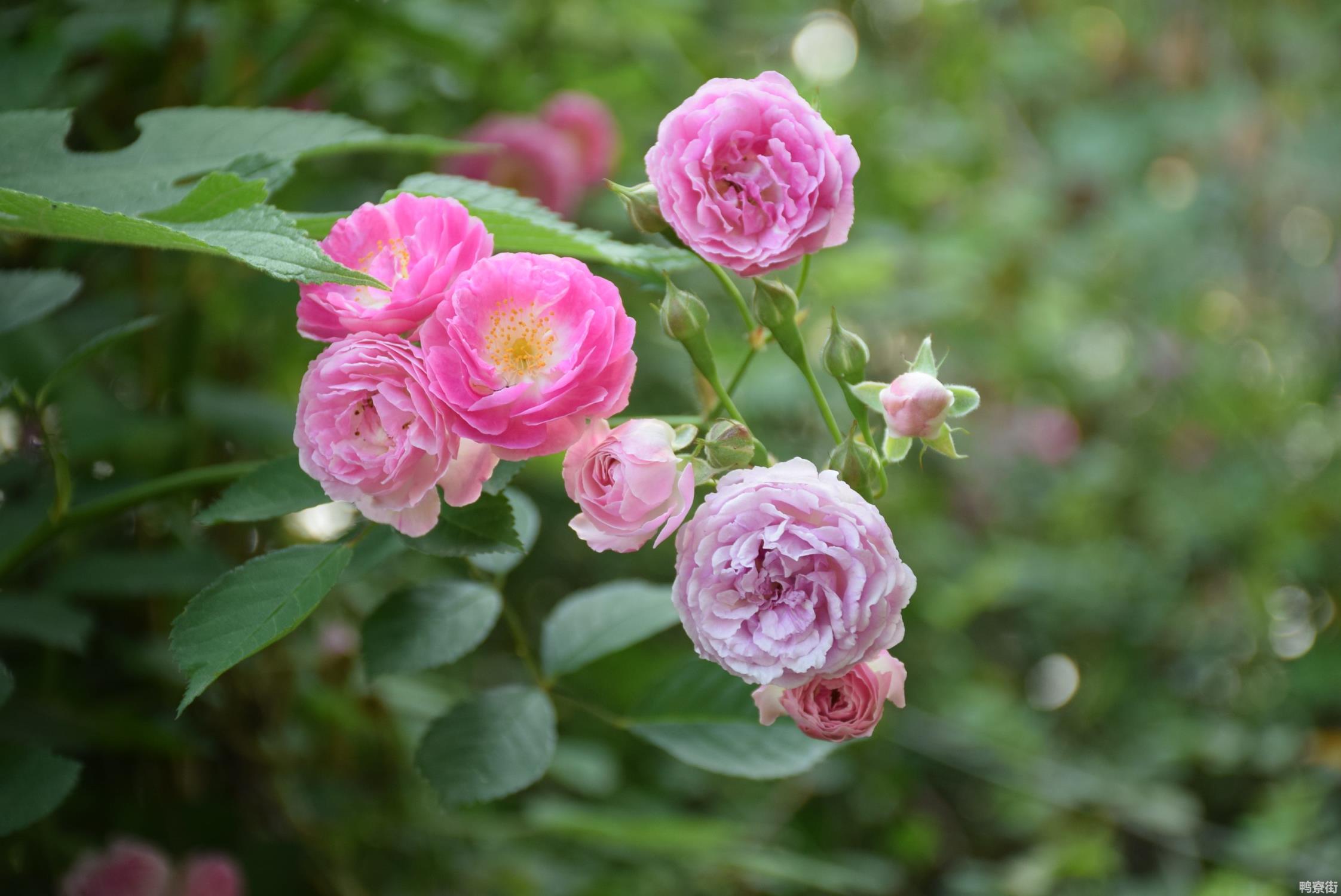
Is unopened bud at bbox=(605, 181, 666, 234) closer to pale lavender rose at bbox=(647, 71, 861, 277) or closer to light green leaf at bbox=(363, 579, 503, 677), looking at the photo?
pale lavender rose at bbox=(647, 71, 861, 277)

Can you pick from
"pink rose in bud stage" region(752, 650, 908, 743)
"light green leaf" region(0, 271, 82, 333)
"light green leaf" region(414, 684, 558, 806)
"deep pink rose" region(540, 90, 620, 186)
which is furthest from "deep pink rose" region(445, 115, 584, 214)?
"pink rose in bud stage" region(752, 650, 908, 743)

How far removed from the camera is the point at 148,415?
0.76 metres

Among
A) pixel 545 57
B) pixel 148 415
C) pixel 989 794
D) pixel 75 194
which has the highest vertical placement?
pixel 75 194

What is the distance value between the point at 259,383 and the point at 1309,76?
7.11 feet

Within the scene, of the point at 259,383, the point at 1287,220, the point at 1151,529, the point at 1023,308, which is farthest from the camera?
the point at 1287,220

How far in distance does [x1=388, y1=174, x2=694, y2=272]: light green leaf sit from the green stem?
0.57 ft

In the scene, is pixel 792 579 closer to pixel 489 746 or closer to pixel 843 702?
pixel 843 702

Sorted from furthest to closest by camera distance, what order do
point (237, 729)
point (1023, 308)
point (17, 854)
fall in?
point (1023, 308) < point (237, 729) < point (17, 854)

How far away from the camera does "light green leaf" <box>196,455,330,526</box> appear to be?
1.44 ft

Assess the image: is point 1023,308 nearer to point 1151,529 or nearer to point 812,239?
point 1151,529

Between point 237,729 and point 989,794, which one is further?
point 989,794

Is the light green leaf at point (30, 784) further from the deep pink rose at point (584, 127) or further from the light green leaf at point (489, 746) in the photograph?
the deep pink rose at point (584, 127)

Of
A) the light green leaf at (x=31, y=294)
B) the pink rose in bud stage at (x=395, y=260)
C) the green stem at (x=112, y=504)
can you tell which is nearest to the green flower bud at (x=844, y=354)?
the pink rose in bud stage at (x=395, y=260)

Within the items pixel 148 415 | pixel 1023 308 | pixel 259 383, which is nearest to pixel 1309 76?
pixel 1023 308
